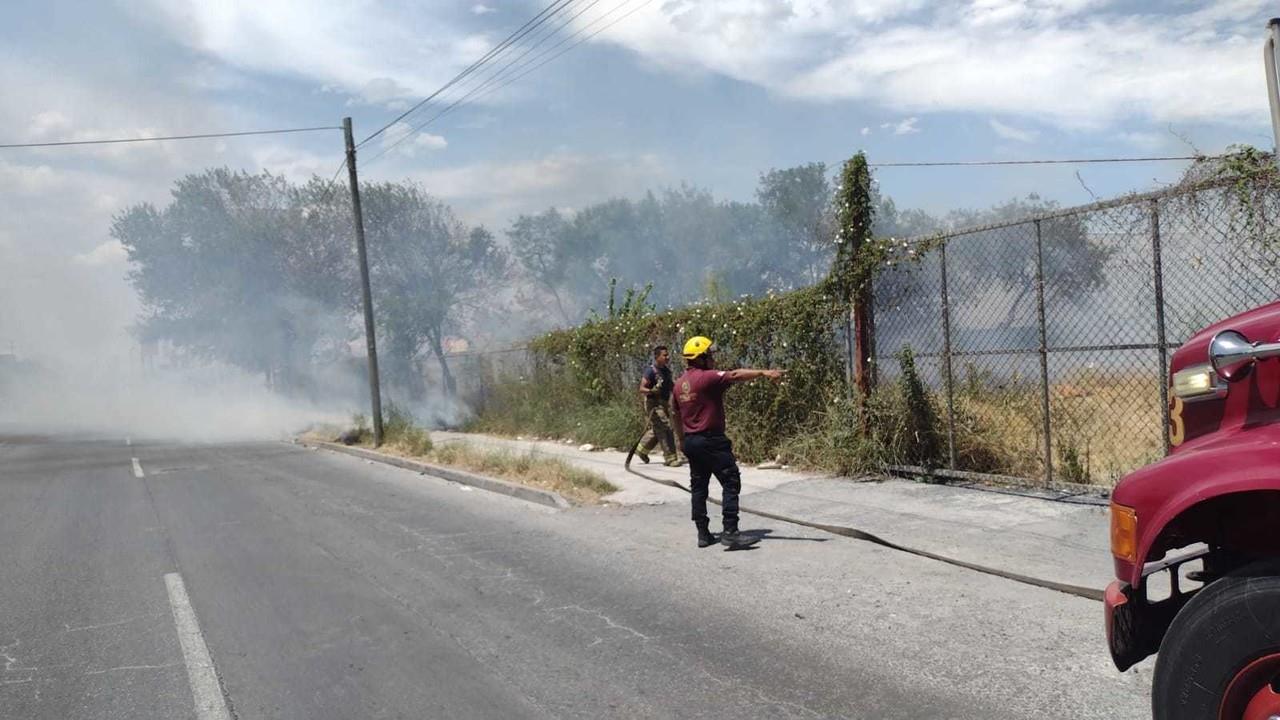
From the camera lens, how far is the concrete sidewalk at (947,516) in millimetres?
6359

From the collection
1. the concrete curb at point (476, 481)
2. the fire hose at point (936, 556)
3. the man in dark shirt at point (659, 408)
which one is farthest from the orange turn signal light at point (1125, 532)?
the man in dark shirt at point (659, 408)

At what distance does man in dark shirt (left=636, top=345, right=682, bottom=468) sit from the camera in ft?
41.3

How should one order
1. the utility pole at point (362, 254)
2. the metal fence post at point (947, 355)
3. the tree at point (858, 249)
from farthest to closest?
1. the utility pole at point (362, 254)
2. the tree at point (858, 249)
3. the metal fence post at point (947, 355)

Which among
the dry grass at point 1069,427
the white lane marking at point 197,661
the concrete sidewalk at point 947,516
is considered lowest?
the concrete sidewalk at point 947,516

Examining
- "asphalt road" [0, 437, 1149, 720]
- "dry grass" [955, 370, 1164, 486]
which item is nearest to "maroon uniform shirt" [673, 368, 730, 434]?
"asphalt road" [0, 437, 1149, 720]

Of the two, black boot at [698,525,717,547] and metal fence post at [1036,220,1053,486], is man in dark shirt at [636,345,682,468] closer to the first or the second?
black boot at [698,525,717,547]

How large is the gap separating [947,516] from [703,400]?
2387 mm

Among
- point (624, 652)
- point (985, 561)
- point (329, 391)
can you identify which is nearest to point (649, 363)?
point (985, 561)

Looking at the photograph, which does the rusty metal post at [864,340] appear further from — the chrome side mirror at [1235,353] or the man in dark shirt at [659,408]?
the chrome side mirror at [1235,353]

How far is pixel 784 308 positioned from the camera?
11172 mm

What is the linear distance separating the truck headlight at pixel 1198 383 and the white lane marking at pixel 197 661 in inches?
165

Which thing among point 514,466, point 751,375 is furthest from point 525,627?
point 514,466

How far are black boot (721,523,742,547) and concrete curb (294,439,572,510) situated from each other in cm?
293

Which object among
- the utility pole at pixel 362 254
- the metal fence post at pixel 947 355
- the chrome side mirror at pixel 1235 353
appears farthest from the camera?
the utility pole at pixel 362 254
